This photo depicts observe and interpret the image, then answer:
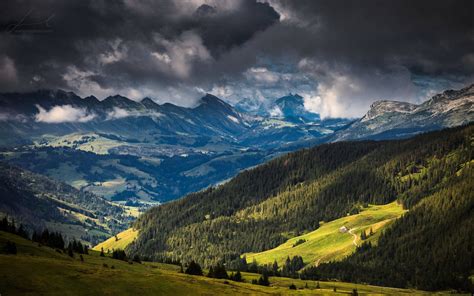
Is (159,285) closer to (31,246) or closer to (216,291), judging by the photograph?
(216,291)

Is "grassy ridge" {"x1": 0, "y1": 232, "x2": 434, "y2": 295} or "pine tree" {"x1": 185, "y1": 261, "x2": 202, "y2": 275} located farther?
"pine tree" {"x1": 185, "y1": 261, "x2": 202, "y2": 275}

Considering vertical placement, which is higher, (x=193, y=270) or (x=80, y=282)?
(x=193, y=270)

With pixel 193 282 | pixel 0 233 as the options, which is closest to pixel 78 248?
pixel 0 233

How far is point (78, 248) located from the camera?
7283 inches

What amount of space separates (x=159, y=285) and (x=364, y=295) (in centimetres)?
7716

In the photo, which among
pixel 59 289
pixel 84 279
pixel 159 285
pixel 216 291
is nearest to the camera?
pixel 59 289

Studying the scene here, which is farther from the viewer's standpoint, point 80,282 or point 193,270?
point 193,270

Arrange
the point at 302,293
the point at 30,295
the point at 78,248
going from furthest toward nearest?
the point at 78,248 → the point at 302,293 → the point at 30,295

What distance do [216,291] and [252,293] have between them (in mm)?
10343

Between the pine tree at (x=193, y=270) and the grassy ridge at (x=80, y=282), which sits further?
the pine tree at (x=193, y=270)

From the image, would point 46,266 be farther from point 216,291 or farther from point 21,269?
point 216,291

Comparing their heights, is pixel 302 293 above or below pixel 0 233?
below

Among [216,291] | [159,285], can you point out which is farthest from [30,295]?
[216,291]

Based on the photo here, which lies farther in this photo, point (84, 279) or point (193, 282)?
point (193, 282)
